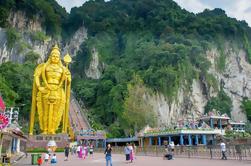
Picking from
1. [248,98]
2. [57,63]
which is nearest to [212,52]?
[248,98]

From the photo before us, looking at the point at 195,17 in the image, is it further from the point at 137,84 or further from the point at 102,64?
the point at 137,84

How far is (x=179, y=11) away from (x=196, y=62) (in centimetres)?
1728

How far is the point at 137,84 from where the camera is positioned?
38.8 metres

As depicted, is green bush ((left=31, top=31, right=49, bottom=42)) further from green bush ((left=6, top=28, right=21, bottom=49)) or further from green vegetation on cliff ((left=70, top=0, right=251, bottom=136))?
green vegetation on cliff ((left=70, top=0, right=251, bottom=136))

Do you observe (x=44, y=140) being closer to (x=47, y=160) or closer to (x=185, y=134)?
(x=47, y=160)

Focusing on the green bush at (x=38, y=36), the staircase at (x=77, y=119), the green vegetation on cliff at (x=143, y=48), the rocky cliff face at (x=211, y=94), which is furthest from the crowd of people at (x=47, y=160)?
the green bush at (x=38, y=36)

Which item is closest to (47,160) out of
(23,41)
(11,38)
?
(11,38)

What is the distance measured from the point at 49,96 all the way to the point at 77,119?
1050 centimetres

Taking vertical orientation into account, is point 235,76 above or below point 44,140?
above

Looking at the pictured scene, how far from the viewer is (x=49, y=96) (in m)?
31.0

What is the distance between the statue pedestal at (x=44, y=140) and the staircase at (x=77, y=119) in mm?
6459

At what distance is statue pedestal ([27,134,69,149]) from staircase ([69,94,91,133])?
21.2 feet

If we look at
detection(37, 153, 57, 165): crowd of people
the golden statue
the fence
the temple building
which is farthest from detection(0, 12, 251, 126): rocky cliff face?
detection(37, 153, 57, 165): crowd of people

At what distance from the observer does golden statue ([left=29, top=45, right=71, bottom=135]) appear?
30.9 metres
